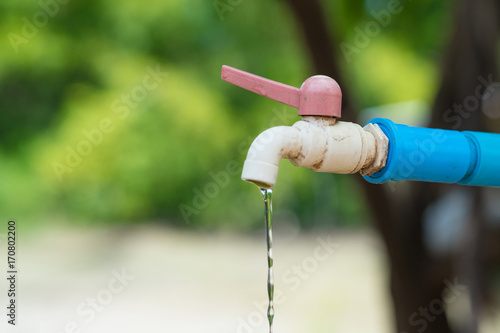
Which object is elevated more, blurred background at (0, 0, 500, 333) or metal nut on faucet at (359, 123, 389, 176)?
blurred background at (0, 0, 500, 333)

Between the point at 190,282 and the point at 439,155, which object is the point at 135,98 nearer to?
the point at 190,282

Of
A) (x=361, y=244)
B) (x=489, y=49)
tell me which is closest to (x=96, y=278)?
(x=361, y=244)

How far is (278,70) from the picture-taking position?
6.99 metres

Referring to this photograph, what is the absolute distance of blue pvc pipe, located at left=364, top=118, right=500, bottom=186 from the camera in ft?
2.52

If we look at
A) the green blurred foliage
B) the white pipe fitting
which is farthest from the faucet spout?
the green blurred foliage

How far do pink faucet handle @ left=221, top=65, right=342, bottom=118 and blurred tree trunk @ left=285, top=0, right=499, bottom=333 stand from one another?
1086mm

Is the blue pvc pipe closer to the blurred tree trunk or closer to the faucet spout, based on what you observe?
the faucet spout

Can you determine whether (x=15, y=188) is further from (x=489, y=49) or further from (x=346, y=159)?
(x=346, y=159)

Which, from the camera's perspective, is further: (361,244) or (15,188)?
(361,244)

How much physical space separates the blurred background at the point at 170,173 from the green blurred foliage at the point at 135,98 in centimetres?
2

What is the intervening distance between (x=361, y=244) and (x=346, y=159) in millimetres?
7910

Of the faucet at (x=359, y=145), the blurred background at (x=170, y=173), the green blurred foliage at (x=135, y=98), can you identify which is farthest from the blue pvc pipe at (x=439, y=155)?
the green blurred foliage at (x=135, y=98)

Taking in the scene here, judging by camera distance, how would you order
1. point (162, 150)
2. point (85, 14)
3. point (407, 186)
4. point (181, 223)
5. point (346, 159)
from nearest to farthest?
1. point (346, 159)
2. point (407, 186)
3. point (85, 14)
4. point (162, 150)
5. point (181, 223)

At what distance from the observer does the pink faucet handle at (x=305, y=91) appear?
770mm
